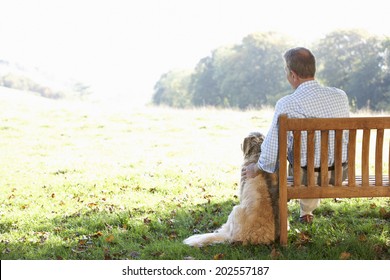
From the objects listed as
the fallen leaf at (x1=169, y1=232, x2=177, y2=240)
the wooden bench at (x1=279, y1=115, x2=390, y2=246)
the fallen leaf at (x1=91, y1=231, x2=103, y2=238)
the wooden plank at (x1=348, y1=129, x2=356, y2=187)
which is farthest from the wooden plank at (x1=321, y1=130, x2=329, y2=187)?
the fallen leaf at (x1=91, y1=231, x2=103, y2=238)

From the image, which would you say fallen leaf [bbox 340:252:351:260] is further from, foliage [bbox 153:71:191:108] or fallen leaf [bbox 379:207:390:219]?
foliage [bbox 153:71:191:108]

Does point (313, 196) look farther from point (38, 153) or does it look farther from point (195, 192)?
point (38, 153)

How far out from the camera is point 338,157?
3.59m

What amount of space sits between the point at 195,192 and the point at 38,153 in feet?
14.1

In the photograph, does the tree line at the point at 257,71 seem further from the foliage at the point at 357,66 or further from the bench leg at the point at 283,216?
the bench leg at the point at 283,216

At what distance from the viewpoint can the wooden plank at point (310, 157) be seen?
353cm

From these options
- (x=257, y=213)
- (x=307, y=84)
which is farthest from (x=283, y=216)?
(x=307, y=84)

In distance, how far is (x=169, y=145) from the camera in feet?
34.9

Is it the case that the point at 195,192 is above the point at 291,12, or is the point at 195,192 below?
below

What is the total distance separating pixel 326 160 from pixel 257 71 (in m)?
14.0

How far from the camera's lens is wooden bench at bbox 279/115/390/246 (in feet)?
11.4

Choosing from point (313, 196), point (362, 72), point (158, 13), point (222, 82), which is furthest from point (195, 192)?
Answer: point (222, 82)

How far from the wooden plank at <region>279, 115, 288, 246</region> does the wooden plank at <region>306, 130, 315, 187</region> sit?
16 centimetres

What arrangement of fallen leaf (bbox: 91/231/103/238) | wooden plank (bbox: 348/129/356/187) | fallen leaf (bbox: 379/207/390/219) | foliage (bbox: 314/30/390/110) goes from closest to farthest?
wooden plank (bbox: 348/129/356/187) → fallen leaf (bbox: 91/231/103/238) → fallen leaf (bbox: 379/207/390/219) → foliage (bbox: 314/30/390/110)
